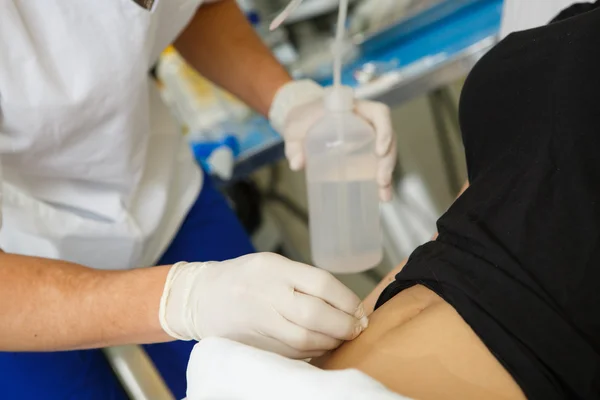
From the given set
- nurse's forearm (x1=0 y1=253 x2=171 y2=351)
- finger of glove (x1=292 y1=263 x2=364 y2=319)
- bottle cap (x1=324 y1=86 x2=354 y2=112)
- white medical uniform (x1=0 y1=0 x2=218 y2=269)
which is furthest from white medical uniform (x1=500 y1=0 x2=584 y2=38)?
nurse's forearm (x1=0 y1=253 x2=171 y2=351)

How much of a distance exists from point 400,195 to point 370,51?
2.27ft

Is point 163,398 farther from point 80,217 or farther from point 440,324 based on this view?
point 440,324

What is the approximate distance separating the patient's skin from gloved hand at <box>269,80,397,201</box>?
1.15ft

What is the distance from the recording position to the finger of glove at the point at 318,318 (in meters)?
0.69

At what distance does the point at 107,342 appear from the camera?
817 millimetres

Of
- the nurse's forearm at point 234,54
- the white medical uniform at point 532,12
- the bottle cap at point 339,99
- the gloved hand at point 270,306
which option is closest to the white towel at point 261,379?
the gloved hand at point 270,306

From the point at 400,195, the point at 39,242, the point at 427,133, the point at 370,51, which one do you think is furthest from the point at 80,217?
the point at 427,133

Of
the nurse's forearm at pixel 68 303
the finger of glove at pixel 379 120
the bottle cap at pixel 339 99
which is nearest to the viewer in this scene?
the nurse's forearm at pixel 68 303

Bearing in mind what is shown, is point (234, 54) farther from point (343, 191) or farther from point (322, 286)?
point (322, 286)

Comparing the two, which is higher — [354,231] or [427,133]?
[354,231]

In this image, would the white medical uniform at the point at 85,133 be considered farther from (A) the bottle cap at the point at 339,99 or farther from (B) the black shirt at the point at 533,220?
(B) the black shirt at the point at 533,220

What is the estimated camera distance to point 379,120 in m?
1.03

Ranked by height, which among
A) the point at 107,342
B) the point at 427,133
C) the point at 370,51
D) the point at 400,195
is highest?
the point at 370,51

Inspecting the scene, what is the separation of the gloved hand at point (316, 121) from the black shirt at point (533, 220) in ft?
0.58
